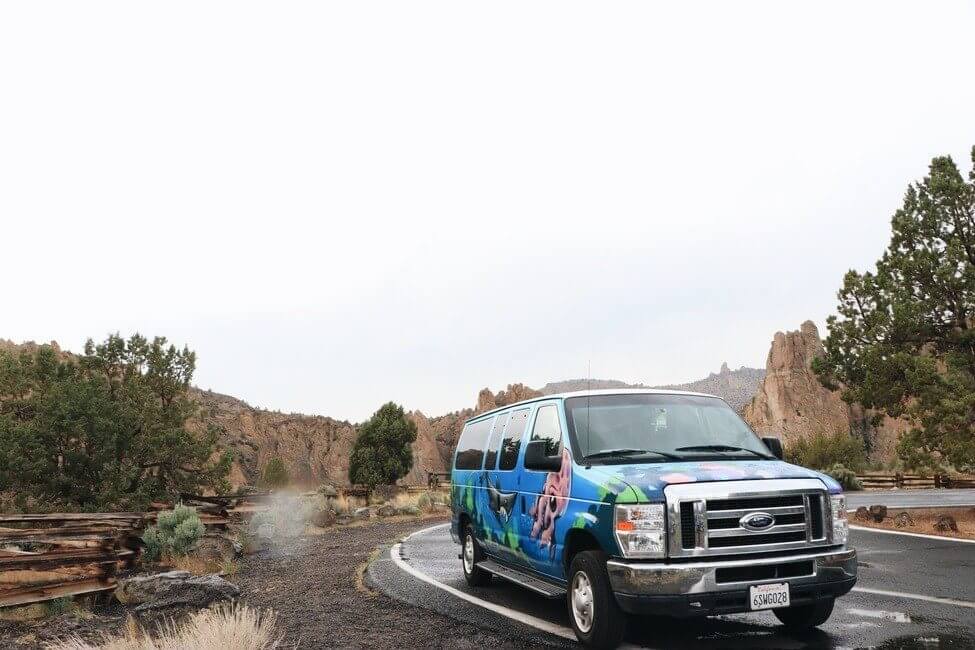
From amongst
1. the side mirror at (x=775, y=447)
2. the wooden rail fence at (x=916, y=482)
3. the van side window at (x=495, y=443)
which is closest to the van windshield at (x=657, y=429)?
the side mirror at (x=775, y=447)

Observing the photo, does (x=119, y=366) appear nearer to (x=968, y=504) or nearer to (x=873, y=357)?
(x=873, y=357)

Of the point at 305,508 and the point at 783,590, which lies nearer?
the point at 783,590

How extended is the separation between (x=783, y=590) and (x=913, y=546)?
983 cm

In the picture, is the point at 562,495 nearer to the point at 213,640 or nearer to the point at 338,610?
the point at 213,640

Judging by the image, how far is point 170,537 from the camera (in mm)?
13891

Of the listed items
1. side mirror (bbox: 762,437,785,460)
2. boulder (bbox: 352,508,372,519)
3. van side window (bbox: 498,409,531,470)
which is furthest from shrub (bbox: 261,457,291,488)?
side mirror (bbox: 762,437,785,460)

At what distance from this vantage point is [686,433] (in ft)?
24.0

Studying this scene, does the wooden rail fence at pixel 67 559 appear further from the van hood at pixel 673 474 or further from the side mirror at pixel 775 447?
the side mirror at pixel 775 447

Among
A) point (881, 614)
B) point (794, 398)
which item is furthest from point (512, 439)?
point (794, 398)

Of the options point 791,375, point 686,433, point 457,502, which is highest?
point 791,375

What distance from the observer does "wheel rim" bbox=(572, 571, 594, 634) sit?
249 inches

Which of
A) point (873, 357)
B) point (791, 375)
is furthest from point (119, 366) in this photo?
point (791, 375)

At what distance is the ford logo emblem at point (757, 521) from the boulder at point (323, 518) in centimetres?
1927

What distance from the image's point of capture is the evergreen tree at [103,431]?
22797mm
